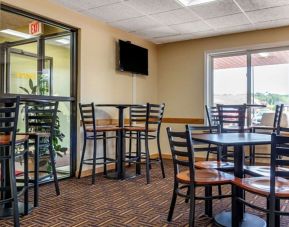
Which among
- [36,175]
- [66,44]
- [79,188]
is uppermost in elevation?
[66,44]

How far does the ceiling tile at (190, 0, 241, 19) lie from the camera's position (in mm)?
4098

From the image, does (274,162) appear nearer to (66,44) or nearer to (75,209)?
(75,209)

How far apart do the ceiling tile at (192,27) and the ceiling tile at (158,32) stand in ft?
0.49

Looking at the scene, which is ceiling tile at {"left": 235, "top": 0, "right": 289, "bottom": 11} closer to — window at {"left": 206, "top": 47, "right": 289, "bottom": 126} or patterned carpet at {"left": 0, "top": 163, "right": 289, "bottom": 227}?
window at {"left": 206, "top": 47, "right": 289, "bottom": 126}

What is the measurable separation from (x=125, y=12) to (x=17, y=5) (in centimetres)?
154

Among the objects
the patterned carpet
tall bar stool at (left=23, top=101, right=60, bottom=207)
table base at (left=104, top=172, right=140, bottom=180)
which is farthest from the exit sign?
table base at (left=104, top=172, right=140, bottom=180)

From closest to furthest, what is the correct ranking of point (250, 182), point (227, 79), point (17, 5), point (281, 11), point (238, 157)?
point (250, 182), point (238, 157), point (17, 5), point (281, 11), point (227, 79)

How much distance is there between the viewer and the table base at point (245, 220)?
2590 millimetres

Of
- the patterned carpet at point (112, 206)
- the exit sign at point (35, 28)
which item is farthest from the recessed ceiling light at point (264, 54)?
the exit sign at point (35, 28)

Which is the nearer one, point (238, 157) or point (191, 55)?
point (238, 157)

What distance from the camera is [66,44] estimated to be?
4629 millimetres

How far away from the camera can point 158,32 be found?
5.59 meters

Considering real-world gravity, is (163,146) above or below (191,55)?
below

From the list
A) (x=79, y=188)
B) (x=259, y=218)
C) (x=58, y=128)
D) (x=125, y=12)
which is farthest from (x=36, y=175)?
(x=125, y=12)
